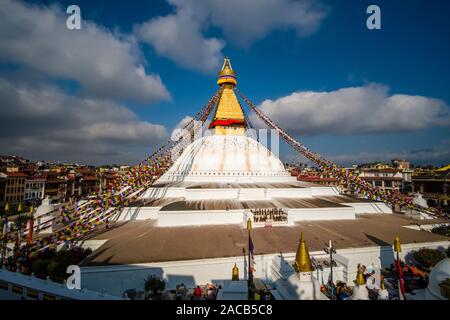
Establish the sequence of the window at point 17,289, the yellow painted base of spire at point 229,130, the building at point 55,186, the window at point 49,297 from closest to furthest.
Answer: the window at point 49,297 < the window at point 17,289 < the yellow painted base of spire at point 229,130 < the building at point 55,186

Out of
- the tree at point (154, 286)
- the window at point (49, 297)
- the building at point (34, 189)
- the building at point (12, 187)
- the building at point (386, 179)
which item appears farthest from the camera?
the building at point (386, 179)

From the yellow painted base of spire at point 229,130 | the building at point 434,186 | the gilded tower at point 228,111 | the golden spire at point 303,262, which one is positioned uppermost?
the gilded tower at point 228,111

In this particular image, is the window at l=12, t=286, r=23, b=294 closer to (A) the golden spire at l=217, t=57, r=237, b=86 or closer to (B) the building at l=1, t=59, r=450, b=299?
(B) the building at l=1, t=59, r=450, b=299

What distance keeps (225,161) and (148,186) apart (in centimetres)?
552

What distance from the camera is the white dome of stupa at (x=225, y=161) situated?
1600 cm

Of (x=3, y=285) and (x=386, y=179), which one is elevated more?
(x=386, y=179)

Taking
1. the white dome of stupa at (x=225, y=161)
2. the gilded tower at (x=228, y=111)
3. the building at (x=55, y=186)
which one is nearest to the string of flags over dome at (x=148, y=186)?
the gilded tower at (x=228, y=111)

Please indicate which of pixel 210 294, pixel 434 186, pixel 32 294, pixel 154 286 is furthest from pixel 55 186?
pixel 434 186

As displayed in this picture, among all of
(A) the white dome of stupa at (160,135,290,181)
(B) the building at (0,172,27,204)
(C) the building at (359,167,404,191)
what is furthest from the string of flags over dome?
(C) the building at (359,167,404,191)

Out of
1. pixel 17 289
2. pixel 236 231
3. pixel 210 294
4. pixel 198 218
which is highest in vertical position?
pixel 198 218

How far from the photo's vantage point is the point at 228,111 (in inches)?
723

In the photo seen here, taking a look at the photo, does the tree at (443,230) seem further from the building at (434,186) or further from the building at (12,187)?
the building at (12,187)

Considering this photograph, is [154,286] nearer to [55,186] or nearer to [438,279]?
[438,279]

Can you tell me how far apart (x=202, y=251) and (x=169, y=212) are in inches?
129
